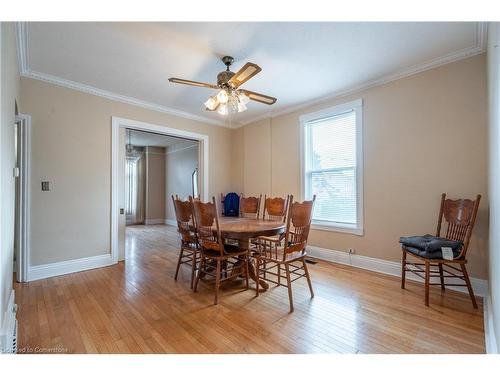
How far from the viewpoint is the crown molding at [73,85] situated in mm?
2231

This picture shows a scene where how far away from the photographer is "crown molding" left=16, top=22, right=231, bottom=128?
7.32 ft

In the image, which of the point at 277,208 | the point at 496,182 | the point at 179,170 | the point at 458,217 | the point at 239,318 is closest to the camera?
the point at 496,182

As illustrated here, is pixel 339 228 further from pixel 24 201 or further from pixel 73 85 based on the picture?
pixel 73 85

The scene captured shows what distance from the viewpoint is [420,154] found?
9.07 ft

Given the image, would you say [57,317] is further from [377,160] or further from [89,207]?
[377,160]

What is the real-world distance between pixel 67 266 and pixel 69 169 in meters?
1.29

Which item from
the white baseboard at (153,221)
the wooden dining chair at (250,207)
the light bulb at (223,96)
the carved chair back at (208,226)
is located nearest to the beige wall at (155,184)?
the white baseboard at (153,221)

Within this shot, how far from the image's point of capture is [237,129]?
5145mm

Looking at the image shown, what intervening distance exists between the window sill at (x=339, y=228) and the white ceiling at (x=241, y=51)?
202cm

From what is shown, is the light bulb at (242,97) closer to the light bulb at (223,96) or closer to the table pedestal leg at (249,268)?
the light bulb at (223,96)

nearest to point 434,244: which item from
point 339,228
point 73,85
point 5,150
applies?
point 339,228

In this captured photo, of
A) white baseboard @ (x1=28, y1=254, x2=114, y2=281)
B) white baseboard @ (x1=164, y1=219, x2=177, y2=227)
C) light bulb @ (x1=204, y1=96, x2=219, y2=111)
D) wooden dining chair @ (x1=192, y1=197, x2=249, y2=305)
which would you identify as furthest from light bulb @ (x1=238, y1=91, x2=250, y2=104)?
white baseboard @ (x1=164, y1=219, x2=177, y2=227)
